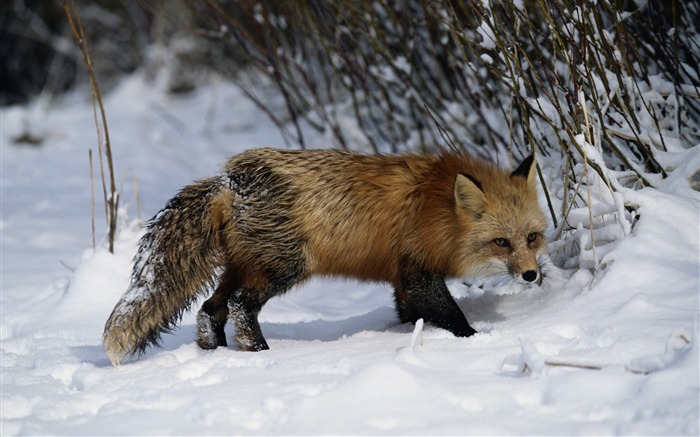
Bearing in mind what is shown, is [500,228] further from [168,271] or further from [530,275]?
[168,271]

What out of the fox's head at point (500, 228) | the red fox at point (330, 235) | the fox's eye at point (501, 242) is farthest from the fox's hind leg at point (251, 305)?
the fox's eye at point (501, 242)

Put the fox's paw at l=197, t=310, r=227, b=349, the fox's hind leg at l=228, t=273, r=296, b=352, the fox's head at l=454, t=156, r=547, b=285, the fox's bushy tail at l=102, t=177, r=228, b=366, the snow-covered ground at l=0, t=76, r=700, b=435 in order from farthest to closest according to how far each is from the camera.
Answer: the fox's paw at l=197, t=310, r=227, b=349
the fox's hind leg at l=228, t=273, r=296, b=352
the fox's head at l=454, t=156, r=547, b=285
the fox's bushy tail at l=102, t=177, r=228, b=366
the snow-covered ground at l=0, t=76, r=700, b=435

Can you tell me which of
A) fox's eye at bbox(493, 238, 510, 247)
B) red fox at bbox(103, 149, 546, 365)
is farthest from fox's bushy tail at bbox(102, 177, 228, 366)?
fox's eye at bbox(493, 238, 510, 247)

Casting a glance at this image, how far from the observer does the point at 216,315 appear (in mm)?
4586

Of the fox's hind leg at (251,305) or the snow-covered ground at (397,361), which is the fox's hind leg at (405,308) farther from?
the fox's hind leg at (251,305)

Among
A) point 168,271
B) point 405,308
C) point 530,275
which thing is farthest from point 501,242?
point 168,271

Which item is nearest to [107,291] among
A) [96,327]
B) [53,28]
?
[96,327]

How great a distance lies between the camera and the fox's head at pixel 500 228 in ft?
13.8

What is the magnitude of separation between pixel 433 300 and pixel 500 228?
1.72ft

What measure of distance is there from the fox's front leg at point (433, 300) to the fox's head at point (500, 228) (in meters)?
0.21

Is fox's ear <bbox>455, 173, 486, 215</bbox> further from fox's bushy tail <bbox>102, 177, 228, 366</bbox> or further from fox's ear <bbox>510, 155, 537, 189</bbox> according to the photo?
fox's bushy tail <bbox>102, 177, 228, 366</bbox>

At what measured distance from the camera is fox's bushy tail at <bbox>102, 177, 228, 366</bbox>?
4.09 meters

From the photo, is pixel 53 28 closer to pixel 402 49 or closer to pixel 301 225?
pixel 402 49

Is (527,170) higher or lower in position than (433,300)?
higher
